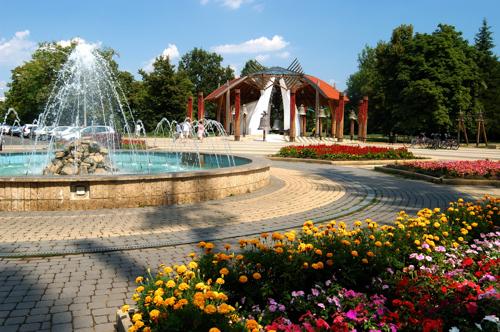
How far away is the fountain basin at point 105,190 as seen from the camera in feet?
25.3

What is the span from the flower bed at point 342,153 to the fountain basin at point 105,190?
11.2 m

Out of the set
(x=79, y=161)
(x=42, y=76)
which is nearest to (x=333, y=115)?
(x=42, y=76)

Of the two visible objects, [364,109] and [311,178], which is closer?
[311,178]

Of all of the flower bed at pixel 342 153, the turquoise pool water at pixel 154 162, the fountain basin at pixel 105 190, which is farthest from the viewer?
the flower bed at pixel 342 153

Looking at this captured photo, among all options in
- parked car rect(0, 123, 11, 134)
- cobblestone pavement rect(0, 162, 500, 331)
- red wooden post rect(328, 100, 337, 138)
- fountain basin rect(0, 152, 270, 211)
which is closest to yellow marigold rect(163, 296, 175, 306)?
cobblestone pavement rect(0, 162, 500, 331)

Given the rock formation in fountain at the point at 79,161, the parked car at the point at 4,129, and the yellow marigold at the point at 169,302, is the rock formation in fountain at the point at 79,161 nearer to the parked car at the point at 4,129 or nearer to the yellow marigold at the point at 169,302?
the yellow marigold at the point at 169,302

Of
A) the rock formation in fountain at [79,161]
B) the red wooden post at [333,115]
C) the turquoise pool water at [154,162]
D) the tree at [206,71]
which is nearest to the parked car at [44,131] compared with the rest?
the turquoise pool water at [154,162]

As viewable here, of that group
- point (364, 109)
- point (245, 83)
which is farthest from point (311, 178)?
point (245, 83)

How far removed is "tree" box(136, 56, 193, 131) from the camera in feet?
185

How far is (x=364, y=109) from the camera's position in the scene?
42312 mm

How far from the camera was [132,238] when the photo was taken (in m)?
6.27

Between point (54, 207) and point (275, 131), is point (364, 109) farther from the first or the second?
point (54, 207)

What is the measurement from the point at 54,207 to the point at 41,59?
148 feet

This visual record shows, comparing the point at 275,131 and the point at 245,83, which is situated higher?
the point at 245,83
